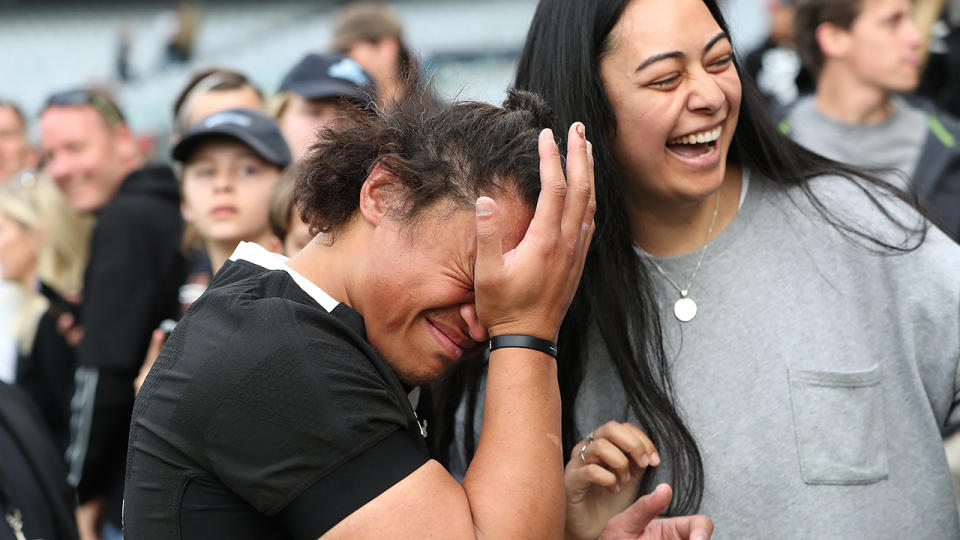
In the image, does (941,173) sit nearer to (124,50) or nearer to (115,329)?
(115,329)

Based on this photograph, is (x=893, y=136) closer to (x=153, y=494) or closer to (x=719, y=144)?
(x=719, y=144)

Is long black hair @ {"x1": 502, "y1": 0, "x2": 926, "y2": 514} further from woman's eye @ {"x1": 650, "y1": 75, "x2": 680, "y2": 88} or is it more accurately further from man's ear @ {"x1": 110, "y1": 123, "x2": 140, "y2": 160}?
man's ear @ {"x1": 110, "y1": 123, "x2": 140, "y2": 160}

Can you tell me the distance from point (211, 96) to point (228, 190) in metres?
0.72

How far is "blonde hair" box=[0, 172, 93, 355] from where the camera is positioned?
457 cm

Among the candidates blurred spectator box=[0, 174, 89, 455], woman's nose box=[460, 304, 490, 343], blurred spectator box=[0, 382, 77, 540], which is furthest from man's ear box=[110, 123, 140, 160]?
woman's nose box=[460, 304, 490, 343]

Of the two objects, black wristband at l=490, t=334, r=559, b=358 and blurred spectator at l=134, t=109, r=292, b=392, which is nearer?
black wristband at l=490, t=334, r=559, b=358

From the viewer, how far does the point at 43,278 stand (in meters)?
4.56

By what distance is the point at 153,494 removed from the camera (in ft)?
5.16

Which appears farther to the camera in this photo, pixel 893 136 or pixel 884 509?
pixel 893 136

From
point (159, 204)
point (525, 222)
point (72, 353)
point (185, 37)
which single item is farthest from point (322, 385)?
point (185, 37)

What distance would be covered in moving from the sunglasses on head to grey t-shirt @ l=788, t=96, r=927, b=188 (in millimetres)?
2716

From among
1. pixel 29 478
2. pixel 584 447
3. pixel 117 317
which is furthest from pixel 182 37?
pixel 584 447

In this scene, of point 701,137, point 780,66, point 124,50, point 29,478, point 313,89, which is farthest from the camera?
point 124,50

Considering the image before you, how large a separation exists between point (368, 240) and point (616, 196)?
68cm
